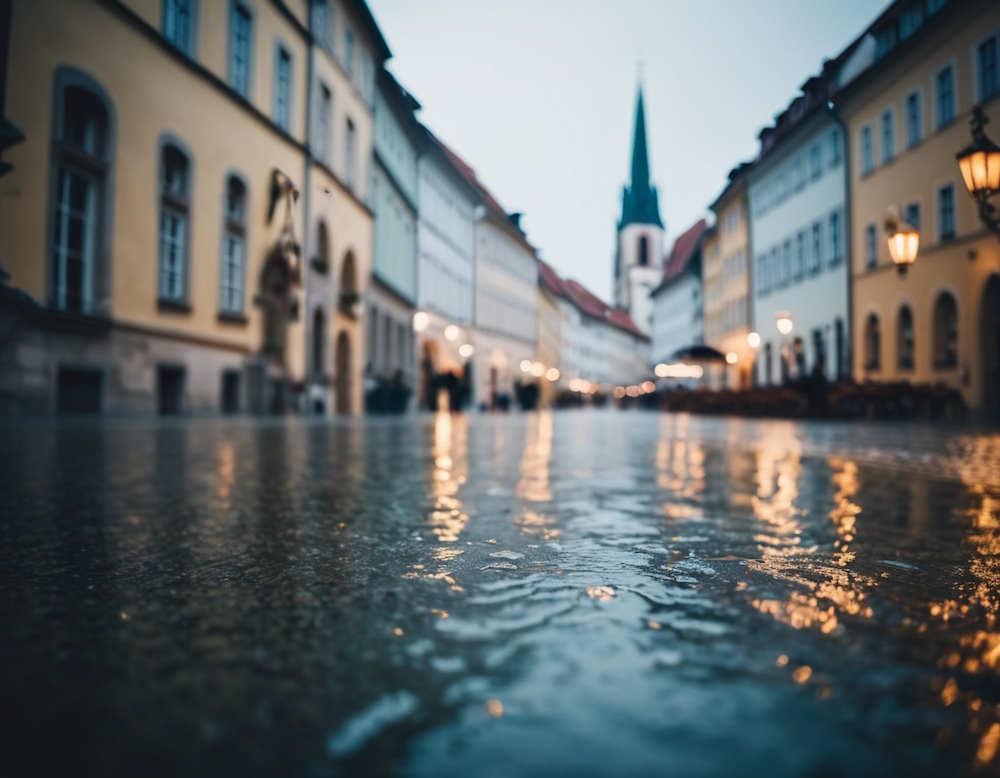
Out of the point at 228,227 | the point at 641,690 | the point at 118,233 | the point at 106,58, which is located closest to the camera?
the point at 641,690

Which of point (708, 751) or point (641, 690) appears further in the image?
point (641, 690)

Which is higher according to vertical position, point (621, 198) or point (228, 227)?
point (621, 198)

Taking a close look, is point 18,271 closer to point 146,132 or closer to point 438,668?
point 438,668

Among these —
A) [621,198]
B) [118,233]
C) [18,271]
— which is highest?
[621,198]

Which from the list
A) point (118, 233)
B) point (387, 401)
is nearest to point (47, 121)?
point (118, 233)

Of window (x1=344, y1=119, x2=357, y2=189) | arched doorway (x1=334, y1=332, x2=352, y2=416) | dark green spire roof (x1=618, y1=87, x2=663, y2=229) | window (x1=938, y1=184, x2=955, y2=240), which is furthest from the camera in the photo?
dark green spire roof (x1=618, y1=87, x2=663, y2=229)

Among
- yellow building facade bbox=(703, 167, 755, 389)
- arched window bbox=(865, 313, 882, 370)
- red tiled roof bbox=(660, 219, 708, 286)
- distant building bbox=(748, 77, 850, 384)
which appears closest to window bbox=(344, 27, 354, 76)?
arched window bbox=(865, 313, 882, 370)

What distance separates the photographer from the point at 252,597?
1378 millimetres

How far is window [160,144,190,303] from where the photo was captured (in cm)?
456

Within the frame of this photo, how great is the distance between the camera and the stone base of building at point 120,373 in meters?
9.93

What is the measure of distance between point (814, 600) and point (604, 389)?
10587 cm

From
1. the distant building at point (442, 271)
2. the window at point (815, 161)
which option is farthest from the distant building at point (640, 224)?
the window at point (815, 161)

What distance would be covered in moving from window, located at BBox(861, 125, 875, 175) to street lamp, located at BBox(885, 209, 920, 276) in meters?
1.30

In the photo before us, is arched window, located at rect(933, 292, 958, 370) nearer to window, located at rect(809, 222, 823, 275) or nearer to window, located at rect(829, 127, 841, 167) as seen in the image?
window, located at rect(829, 127, 841, 167)
